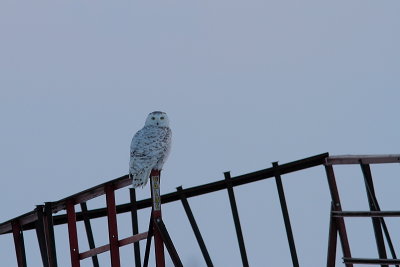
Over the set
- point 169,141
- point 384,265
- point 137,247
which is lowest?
point 384,265

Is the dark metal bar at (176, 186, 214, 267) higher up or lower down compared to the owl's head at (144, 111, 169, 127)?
lower down

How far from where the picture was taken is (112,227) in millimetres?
13922

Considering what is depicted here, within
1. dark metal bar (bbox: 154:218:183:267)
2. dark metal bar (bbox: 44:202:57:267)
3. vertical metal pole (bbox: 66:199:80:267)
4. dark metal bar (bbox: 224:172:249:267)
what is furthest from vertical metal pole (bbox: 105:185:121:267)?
dark metal bar (bbox: 224:172:249:267)

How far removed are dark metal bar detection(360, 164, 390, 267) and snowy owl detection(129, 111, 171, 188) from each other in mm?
2664

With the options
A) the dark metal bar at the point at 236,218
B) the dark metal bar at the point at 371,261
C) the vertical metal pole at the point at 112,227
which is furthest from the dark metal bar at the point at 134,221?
the dark metal bar at the point at 371,261

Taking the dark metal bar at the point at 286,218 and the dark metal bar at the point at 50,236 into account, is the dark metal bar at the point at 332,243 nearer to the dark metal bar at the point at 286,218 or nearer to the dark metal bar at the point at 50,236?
the dark metal bar at the point at 286,218

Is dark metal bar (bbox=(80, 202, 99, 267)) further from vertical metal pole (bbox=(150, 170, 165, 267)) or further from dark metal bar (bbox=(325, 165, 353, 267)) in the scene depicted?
dark metal bar (bbox=(325, 165, 353, 267))

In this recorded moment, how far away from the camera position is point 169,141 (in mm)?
15781

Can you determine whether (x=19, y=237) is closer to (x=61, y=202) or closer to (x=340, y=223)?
Answer: (x=61, y=202)

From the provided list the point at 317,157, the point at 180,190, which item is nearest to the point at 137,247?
the point at 180,190

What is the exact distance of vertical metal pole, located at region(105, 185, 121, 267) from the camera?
13.8m

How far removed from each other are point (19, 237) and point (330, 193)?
4587mm

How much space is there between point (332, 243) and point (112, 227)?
2667 millimetres

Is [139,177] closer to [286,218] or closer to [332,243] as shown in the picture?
[286,218]
